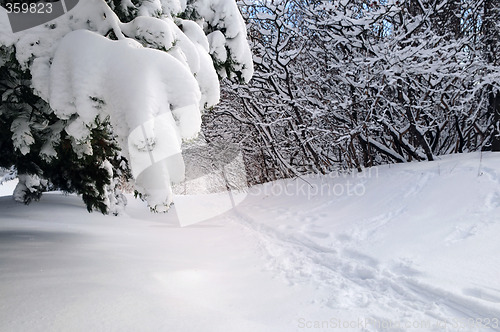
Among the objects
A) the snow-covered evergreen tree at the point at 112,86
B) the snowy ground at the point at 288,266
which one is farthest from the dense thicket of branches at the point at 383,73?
the snow-covered evergreen tree at the point at 112,86

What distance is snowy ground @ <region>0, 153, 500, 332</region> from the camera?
245 centimetres

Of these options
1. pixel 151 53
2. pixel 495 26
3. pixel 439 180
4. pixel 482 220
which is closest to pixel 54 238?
pixel 151 53

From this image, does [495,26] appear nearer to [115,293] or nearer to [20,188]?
[115,293]

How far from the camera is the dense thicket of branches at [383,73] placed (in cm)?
606

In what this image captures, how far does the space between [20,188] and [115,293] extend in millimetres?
4021

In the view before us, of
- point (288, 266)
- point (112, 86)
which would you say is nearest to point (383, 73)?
point (288, 266)

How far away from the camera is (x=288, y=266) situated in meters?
3.93

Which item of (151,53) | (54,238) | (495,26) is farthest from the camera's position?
(495,26)

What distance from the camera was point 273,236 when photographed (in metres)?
5.64

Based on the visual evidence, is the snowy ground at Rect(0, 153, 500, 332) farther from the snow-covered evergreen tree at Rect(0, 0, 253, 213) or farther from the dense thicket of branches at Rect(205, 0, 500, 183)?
the dense thicket of branches at Rect(205, 0, 500, 183)

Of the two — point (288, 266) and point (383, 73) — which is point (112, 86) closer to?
point (288, 266)

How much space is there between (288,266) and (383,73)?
13.8ft

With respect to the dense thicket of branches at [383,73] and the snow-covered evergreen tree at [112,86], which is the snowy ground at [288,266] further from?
the dense thicket of branches at [383,73]

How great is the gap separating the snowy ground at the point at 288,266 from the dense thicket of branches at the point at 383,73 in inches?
50.5
